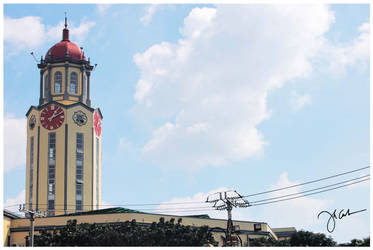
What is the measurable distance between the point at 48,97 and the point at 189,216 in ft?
98.8

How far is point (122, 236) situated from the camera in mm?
65750

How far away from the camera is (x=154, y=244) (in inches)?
2557

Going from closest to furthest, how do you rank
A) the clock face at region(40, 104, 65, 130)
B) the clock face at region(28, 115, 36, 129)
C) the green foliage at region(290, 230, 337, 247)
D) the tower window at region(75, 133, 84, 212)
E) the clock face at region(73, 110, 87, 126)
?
the green foliage at region(290, 230, 337, 247) < the tower window at region(75, 133, 84, 212) < the clock face at region(40, 104, 65, 130) < the clock face at region(73, 110, 87, 126) < the clock face at region(28, 115, 36, 129)

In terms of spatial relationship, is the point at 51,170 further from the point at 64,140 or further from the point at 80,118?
the point at 80,118

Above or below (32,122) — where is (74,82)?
above

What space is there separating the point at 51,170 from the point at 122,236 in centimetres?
2656

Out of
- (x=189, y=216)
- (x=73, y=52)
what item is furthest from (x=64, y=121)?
(x=189, y=216)

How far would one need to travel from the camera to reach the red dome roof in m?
94.9

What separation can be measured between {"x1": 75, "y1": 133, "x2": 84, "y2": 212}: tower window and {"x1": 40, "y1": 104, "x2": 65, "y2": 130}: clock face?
351 centimetres

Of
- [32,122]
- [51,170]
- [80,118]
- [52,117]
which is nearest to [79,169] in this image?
[51,170]

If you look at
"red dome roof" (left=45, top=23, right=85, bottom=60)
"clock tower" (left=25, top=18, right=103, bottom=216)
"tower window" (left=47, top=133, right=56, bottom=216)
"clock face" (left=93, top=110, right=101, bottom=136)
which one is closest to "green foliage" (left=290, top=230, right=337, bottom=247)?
"clock tower" (left=25, top=18, right=103, bottom=216)

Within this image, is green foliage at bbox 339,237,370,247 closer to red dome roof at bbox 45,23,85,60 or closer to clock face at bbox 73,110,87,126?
clock face at bbox 73,110,87,126

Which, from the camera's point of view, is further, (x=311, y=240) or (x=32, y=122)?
(x=32, y=122)

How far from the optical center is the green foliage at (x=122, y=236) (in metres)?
64.8
